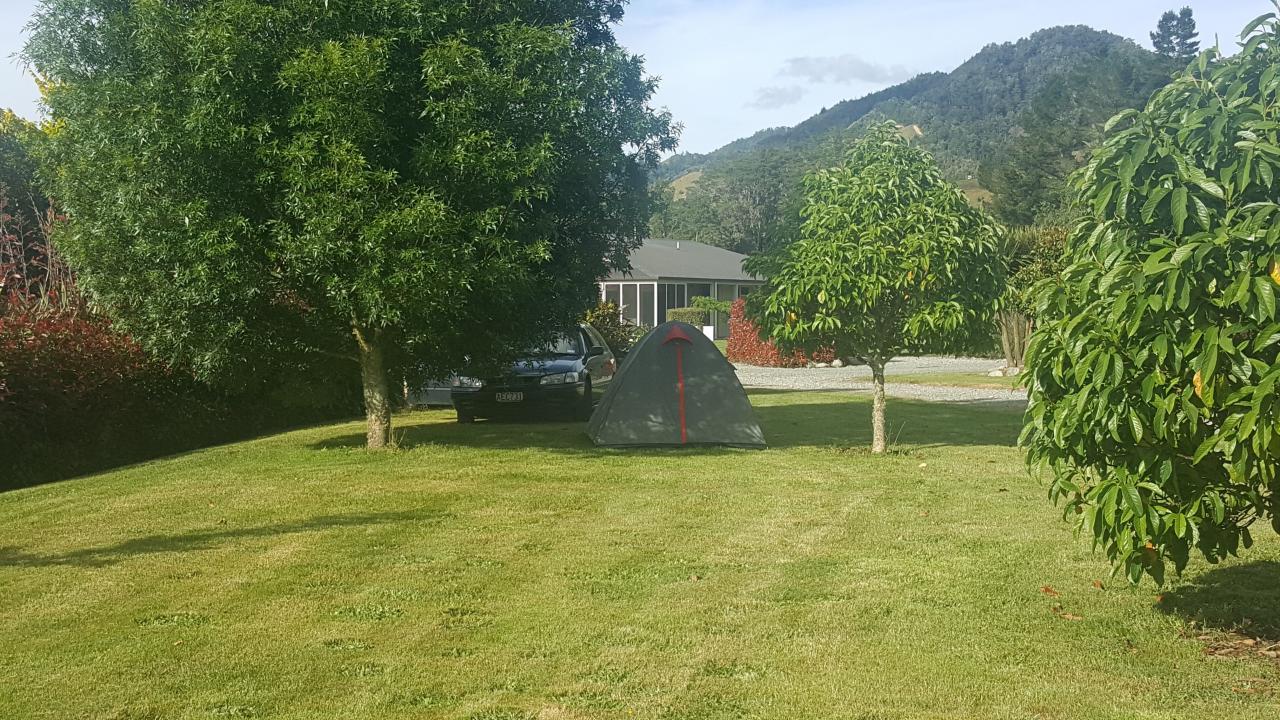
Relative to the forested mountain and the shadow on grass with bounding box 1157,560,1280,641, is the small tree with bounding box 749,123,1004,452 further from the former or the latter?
the shadow on grass with bounding box 1157,560,1280,641

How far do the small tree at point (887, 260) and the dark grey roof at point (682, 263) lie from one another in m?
34.5

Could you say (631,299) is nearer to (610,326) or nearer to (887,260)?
(610,326)

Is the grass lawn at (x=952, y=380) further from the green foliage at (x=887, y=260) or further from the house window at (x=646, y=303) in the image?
the house window at (x=646, y=303)

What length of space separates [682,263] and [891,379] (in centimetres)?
2713

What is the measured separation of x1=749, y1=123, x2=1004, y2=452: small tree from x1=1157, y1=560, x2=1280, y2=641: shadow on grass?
5.21 meters

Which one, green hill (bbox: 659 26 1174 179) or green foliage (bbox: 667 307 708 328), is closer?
green foliage (bbox: 667 307 708 328)

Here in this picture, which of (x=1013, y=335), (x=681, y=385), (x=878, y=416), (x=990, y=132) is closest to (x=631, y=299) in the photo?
(x=1013, y=335)

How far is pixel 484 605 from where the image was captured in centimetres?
641

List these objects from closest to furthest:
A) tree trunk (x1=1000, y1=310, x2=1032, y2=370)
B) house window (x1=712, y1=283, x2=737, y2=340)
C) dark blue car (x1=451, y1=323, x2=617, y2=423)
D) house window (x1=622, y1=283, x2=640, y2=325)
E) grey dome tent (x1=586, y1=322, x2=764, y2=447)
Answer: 1. grey dome tent (x1=586, y1=322, x2=764, y2=447)
2. dark blue car (x1=451, y1=323, x2=617, y2=423)
3. tree trunk (x1=1000, y1=310, x2=1032, y2=370)
4. house window (x1=712, y1=283, x2=737, y2=340)
5. house window (x1=622, y1=283, x2=640, y2=325)

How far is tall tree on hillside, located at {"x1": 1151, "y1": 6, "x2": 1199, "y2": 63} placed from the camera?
67.5 meters

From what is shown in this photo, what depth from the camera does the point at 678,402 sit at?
13.9 m

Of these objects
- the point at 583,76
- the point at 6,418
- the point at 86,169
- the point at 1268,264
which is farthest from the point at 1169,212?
the point at 6,418

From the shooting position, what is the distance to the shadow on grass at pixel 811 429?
1419 centimetres

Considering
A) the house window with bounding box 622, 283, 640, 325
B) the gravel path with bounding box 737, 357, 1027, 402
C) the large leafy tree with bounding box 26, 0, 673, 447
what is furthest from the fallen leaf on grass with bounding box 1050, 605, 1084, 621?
the house window with bounding box 622, 283, 640, 325
